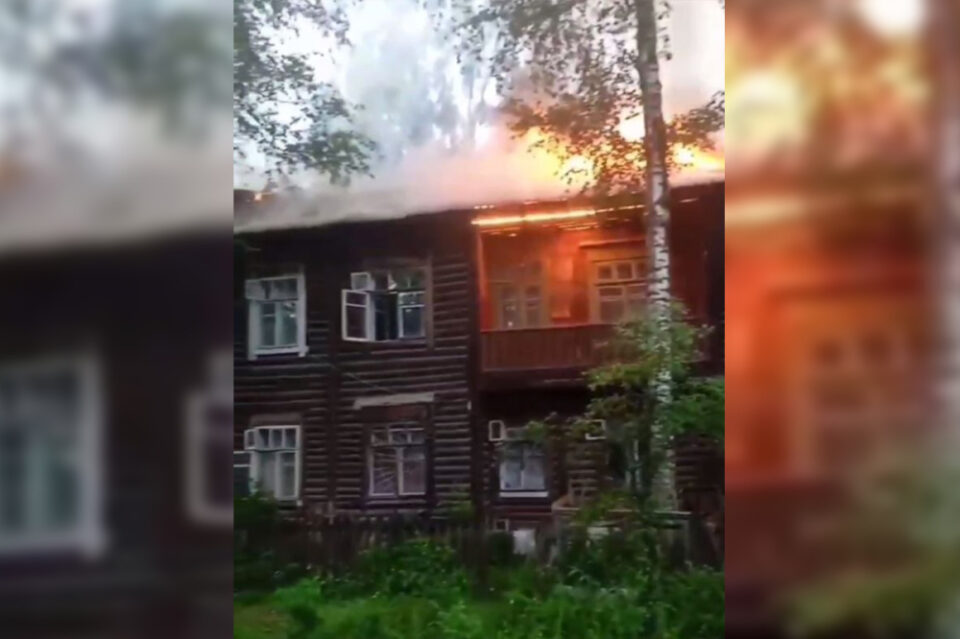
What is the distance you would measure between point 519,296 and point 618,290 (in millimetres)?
219

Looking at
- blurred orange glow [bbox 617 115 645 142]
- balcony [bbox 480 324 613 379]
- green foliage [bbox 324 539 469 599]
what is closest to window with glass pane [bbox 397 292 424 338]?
balcony [bbox 480 324 613 379]

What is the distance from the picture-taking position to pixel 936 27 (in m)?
2.18

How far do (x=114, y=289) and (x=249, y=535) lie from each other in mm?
655

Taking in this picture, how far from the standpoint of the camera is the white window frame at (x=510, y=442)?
241 centimetres

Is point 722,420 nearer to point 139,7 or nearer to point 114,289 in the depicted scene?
point 114,289

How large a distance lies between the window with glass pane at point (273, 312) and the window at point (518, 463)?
0.52m

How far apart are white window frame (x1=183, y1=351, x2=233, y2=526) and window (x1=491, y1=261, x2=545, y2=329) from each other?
647 mm

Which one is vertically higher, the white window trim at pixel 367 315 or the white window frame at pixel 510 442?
the white window trim at pixel 367 315

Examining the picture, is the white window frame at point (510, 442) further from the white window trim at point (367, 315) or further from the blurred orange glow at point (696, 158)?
the blurred orange glow at point (696, 158)

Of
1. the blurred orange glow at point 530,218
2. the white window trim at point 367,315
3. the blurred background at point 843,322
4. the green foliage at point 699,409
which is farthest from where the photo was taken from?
the white window trim at point 367,315

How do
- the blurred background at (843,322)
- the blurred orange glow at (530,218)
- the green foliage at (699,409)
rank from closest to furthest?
the blurred background at (843,322) → the green foliage at (699,409) → the blurred orange glow at (530,218)

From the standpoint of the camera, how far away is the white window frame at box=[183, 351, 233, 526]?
2.56m

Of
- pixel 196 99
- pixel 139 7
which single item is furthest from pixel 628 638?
pixel 139 7

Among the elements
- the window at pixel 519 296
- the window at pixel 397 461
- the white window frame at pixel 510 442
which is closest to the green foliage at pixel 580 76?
the window at pixel 519 296
